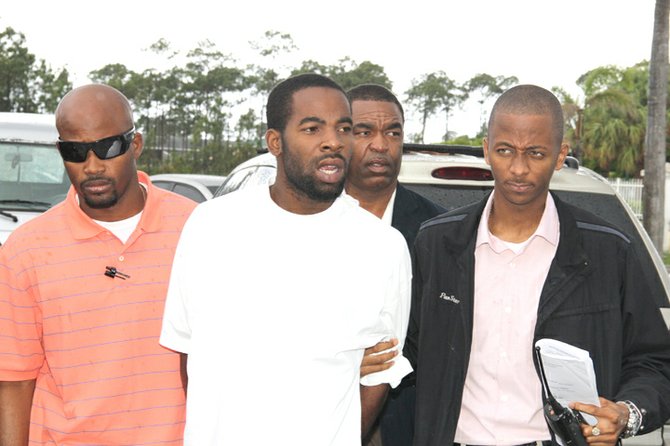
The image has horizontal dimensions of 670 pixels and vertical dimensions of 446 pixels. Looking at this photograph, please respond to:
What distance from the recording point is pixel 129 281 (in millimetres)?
3152

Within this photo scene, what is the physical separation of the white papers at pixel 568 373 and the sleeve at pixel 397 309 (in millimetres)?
470

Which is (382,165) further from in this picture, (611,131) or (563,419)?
(611,131)

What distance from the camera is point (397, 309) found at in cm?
308

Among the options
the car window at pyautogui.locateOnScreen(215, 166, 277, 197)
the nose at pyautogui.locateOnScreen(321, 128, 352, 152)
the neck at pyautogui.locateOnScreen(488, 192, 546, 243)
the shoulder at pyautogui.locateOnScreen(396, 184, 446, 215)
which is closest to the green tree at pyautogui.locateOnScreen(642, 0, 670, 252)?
the car window at pyautogui.locateOnScreen(215, 166, 277, 197)

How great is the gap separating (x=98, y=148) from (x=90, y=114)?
0.14 metres

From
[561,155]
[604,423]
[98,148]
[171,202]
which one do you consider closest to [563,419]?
[604,423]

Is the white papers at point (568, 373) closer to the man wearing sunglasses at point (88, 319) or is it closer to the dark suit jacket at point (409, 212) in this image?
the man wearing sunglasses at point (88, 319)

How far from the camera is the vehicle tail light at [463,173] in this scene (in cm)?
473

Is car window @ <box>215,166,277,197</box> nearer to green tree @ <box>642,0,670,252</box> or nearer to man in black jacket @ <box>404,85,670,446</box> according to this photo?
man in black jacket @ <box>404,85,670,446</box>

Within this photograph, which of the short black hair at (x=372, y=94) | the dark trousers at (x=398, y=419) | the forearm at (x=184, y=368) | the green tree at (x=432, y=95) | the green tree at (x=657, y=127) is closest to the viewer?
the forearm at (x=184, y=368)

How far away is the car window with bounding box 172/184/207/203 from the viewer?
9844 millimetres

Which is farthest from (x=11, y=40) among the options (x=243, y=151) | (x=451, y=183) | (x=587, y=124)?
(x=451, y=183)

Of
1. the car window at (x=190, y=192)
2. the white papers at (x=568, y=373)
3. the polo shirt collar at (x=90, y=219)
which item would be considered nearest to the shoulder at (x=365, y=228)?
the white papers at (x=568, y=373)

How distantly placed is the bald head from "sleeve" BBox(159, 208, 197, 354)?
54cm
